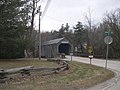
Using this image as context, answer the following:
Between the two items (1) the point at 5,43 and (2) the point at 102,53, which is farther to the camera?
(2) the point at 102,53

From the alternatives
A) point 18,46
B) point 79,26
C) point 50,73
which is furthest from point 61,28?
point 50,73

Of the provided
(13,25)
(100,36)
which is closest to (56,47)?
(100,36)

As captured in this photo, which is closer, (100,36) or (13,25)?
(13,25)

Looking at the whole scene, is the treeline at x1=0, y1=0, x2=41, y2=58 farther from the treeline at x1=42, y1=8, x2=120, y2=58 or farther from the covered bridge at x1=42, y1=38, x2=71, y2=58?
the covered bridge at x1=42, y1=38, x2=71, y2=58

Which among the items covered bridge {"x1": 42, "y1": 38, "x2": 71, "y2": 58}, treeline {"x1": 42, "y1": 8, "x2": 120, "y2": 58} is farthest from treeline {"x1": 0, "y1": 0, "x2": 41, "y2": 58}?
covered bridge {"x1": 42, "y1": 38, "x2": 71, "y2": 58}

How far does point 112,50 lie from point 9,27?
36.8 m

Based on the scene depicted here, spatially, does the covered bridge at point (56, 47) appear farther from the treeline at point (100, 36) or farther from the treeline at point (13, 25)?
the treeline at point (13, 25)

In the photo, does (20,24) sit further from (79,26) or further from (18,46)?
(79,26)

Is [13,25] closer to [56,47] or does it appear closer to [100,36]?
[56,47]

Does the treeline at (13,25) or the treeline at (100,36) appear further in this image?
the treeline at (100,36)

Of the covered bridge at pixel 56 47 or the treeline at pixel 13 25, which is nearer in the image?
the treeline at pixel 13 25

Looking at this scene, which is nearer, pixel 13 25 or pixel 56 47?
pixel 13 25

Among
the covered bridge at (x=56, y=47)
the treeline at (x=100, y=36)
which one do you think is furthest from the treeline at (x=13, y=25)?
the covered bridge at (x=56, y=47)

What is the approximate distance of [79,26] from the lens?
111250 mm
